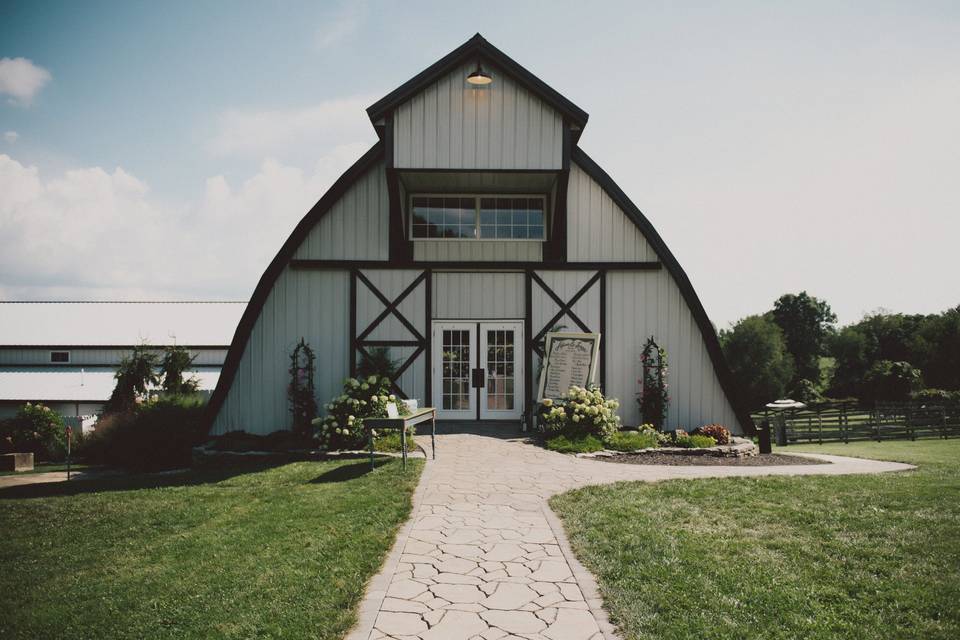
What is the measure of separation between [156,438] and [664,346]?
476 inches

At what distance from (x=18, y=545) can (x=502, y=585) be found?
5490mm

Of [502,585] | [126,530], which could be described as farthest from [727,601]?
[126,530]

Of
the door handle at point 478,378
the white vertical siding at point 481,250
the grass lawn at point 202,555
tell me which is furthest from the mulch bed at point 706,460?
the white vertical siding at point 481,250

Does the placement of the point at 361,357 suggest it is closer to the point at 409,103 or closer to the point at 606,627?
the point at 409,103

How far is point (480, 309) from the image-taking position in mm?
13398

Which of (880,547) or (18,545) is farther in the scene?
(18,545)

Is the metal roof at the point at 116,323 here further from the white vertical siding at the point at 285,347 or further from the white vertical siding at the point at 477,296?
the white vertical siding at the point at 477,296

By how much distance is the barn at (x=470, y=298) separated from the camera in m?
13.0

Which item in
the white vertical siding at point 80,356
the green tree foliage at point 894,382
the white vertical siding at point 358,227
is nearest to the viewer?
the white vertical siding at point 358,227

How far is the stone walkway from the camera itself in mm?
3771

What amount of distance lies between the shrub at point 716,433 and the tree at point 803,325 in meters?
63.0

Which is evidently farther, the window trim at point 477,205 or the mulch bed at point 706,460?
the window trim at point 477,205

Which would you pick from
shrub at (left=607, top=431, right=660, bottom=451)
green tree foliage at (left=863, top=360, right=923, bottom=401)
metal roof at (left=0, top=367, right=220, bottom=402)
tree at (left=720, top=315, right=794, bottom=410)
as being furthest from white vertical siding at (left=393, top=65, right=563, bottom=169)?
tree at (left=720, top=315, right=794, bottom=410)

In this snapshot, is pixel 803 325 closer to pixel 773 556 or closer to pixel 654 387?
pixel 654 387
